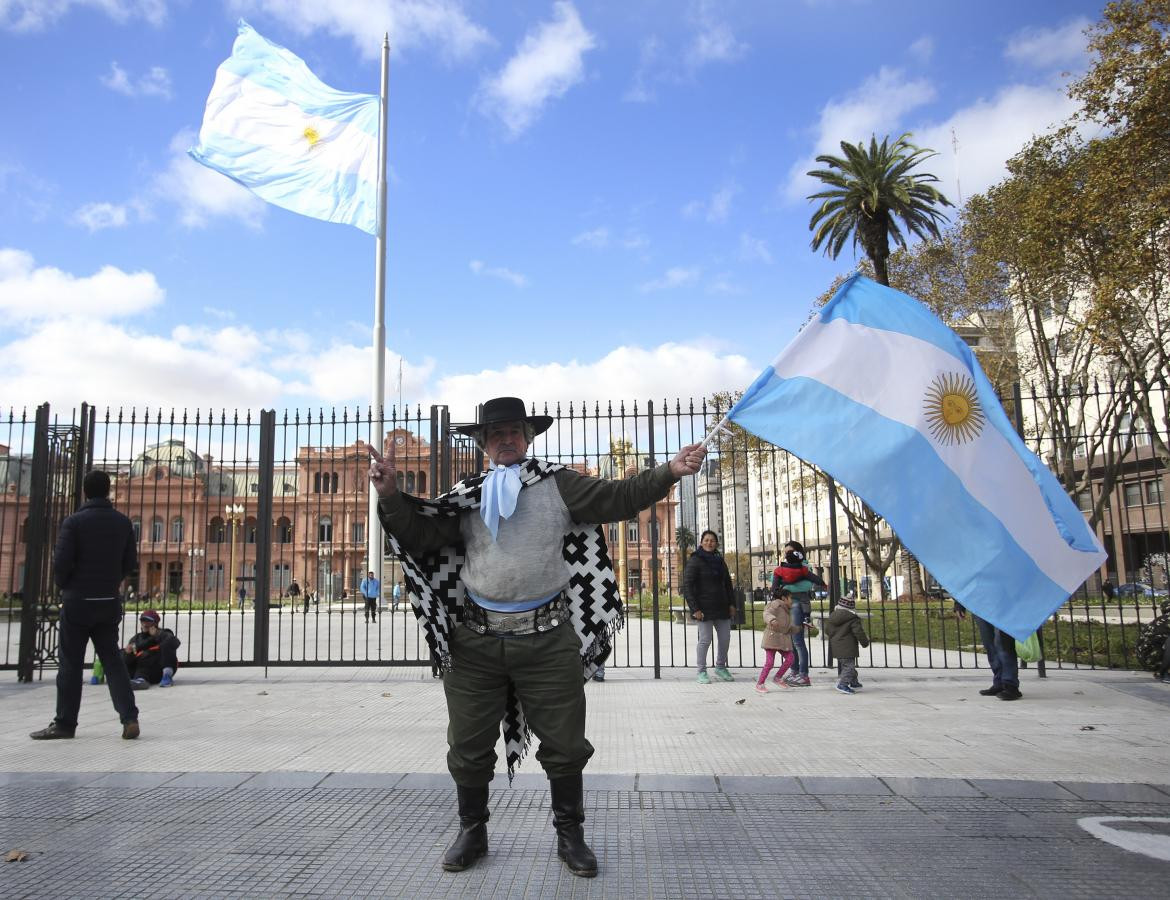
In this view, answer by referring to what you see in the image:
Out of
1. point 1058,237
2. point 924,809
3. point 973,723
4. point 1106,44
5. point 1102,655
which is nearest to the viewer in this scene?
point 924,809

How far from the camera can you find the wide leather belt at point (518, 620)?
4.03 meters

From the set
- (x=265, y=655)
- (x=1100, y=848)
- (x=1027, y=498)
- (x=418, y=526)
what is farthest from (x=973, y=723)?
(x=265, y=655)

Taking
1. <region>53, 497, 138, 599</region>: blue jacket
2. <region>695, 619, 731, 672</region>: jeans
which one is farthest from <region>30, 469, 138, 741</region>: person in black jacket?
<region>695, 619, 731, 672</region>: jeans

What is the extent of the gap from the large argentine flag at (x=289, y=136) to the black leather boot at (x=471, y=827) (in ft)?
62.4

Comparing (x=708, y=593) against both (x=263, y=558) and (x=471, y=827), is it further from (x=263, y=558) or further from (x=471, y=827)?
(x=471, y=827)

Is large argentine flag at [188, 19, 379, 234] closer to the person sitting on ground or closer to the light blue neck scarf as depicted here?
the person sitting on ground

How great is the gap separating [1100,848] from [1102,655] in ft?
36.9

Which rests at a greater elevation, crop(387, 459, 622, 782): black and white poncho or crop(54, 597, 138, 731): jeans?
crop(387, 459, 622, 782): black and white poncho

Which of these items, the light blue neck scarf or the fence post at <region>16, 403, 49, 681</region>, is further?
the fence post at <region>16, 403, 49, 681</region>

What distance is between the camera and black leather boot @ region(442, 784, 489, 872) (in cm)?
383

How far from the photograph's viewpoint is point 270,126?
20750 mm

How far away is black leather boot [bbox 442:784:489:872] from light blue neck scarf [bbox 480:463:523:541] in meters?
1.20

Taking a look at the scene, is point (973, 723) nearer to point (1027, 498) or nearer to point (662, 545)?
point (1027, 498)

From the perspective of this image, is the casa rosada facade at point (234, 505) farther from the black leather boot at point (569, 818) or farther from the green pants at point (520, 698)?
the black leather boot at point (569, 818)
